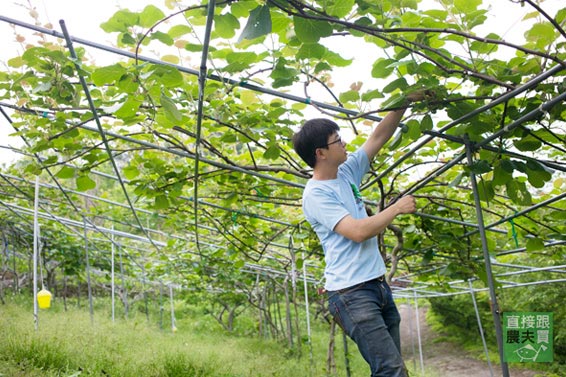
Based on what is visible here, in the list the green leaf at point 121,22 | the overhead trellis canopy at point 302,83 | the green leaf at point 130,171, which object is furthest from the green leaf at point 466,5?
the green leaf at point 130,171

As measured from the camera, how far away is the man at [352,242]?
5.40 ft

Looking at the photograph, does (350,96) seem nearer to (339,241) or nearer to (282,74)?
(282,74)

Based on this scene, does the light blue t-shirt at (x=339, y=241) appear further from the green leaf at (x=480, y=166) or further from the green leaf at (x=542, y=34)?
the green leaf at (x=542, y=34)

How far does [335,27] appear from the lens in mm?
1439

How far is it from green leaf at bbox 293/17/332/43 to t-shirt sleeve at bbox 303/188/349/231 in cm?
59

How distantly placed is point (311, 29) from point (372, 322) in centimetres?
91

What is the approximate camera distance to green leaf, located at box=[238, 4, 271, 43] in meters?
1.21

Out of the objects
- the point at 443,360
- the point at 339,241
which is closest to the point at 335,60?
the point at 339,241

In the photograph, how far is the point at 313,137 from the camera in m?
1.89

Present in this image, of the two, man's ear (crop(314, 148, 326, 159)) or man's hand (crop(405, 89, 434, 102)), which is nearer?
man's hand (crop(405, 89, 434, 102))

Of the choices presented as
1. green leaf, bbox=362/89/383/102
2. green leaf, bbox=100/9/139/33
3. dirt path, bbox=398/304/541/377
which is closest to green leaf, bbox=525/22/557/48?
green leaf, bbox=362/89/383/102

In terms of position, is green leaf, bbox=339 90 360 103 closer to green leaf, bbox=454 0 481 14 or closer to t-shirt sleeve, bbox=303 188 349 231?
t-shirt sleeve, bbox=303 188 349 231

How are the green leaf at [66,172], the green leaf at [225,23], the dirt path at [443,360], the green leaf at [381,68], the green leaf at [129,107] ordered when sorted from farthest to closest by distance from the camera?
1. the dirt path at [443,360]
2. the green leaf at [66,172]
3. the green leaf at [129,107]
4. the green leaf at [381,68]
5. the green leaf at [225,23]

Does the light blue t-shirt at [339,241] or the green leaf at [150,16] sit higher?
the green leaf at [150,16]
